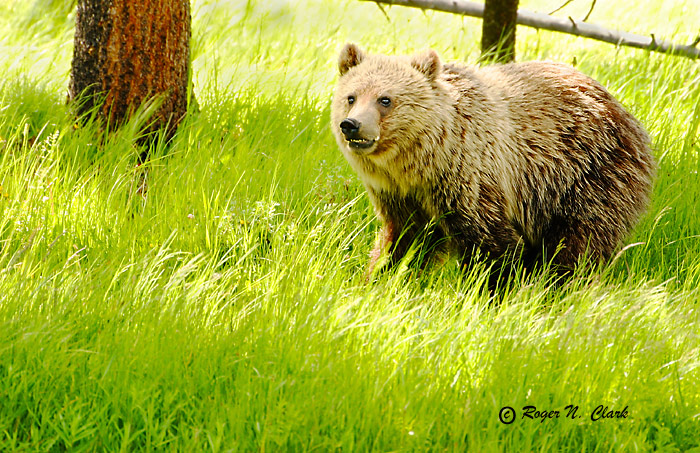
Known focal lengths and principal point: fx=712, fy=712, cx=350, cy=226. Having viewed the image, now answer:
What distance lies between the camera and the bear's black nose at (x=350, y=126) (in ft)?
11.9

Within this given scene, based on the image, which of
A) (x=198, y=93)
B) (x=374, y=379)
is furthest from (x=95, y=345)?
Answer: (x=198, y=93)

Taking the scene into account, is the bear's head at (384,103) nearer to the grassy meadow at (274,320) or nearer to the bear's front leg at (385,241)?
the bear's front leg at (385,241)

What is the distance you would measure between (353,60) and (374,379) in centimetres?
212

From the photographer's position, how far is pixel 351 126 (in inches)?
143

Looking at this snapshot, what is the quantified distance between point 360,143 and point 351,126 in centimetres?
13

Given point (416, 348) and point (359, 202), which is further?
point (359, 202)

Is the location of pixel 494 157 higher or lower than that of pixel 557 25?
lower

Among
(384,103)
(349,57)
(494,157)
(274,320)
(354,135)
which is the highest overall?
(349,57)

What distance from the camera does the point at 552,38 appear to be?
877cm

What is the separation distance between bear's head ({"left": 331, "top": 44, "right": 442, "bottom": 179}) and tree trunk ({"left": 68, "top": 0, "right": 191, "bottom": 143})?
4.59 ft

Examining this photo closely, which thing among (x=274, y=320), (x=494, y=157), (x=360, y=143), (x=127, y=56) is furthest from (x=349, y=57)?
(x=274, y=320)

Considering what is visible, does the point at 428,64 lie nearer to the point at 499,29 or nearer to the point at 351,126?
the point at 351,126

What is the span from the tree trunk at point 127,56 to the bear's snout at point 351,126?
1.82m

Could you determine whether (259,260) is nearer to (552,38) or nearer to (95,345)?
(95,345)
